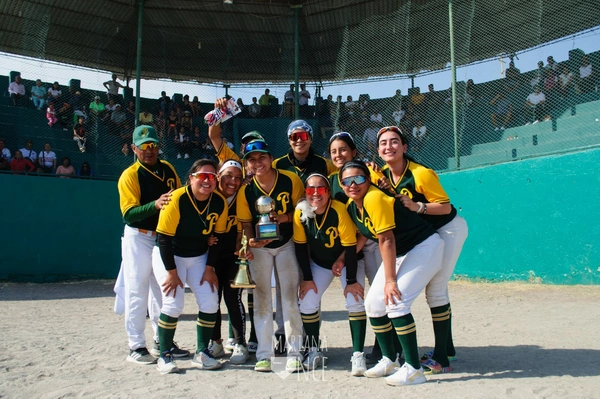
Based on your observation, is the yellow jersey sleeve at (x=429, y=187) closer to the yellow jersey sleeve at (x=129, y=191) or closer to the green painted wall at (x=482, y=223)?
the yellow jersey sleeve at (x=129, y=191)

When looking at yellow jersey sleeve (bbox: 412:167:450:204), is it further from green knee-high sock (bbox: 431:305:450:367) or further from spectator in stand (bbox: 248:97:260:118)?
spectator in stand (bbox: 248:97:260:118)

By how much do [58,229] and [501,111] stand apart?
9883mm

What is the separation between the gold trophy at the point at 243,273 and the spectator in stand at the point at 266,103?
9.69 m

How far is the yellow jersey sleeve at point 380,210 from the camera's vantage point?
13.7ft

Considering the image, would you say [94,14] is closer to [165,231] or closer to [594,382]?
[165,231]

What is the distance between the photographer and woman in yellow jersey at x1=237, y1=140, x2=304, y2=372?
4.79 m

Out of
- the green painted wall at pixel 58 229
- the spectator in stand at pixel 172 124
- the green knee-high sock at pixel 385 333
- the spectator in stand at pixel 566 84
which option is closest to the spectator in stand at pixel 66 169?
the green painted wall at pixel 58 229

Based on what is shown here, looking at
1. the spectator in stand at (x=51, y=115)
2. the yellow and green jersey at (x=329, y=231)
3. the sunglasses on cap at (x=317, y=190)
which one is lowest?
the yellow and green jersey at (x=329, y=231)

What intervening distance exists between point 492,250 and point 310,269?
6.50m

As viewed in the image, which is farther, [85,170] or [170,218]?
[85,170]

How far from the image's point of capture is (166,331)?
4.66 m

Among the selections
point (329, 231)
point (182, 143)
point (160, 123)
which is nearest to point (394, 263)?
point (329, 231)

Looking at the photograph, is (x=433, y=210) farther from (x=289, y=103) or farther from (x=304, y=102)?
(x=289, y=103)

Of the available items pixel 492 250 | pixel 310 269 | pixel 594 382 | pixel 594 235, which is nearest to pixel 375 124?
pixel 492 250
